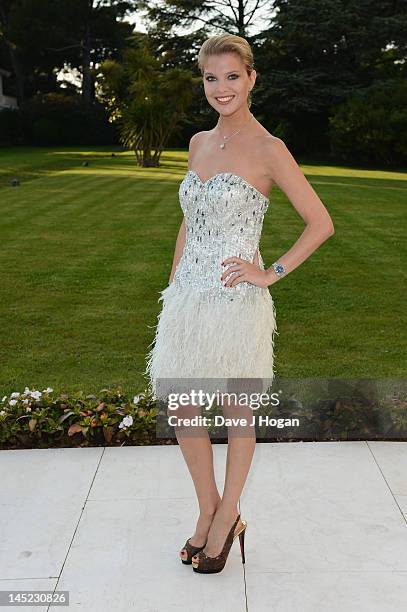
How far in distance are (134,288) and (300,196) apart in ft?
22.9

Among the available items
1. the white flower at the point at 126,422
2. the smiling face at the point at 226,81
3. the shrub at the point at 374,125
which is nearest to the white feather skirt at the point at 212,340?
the smiling face at the point at 226,81

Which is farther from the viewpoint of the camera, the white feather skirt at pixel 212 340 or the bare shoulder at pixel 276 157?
the white feather skirt at pixel 212 340

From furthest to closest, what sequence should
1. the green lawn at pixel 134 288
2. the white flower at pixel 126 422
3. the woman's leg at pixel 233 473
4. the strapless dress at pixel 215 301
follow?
the green lawn at pixel 134 288 → the white flower at pixel 126 422 → the woman's leg at pixel 233 473 → the strapless dress at pixel 215 301

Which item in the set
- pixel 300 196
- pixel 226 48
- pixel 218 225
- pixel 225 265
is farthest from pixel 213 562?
pixel 226 48

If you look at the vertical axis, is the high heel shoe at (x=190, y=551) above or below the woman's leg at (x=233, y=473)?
below

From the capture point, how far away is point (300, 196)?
122 inches

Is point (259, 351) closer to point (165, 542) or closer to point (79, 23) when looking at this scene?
point (165, 542)

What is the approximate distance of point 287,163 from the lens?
3.07m

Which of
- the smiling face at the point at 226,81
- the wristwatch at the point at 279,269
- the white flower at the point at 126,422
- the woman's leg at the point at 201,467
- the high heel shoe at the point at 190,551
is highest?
the smiling face at the point at 226,81

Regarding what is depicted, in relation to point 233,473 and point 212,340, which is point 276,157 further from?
point 233,473

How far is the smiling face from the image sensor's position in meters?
3.11

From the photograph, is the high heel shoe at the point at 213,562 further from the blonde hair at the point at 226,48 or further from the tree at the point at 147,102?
the tree at the point at 147,102

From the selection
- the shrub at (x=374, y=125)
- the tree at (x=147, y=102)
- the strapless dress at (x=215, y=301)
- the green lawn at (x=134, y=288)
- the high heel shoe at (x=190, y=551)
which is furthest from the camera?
the shrub at (x=374, y=125)

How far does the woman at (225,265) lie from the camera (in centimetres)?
312
